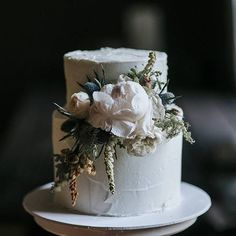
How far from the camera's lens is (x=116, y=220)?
0.95 metres

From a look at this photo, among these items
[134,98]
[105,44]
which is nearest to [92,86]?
[134,98]

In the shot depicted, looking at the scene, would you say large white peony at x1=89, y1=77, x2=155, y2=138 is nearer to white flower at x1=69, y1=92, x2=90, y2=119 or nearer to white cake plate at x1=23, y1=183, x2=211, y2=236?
white flower at x1=69, y1=92, x2=90, y2=119

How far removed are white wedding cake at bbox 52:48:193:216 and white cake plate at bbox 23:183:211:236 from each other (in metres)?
0.02

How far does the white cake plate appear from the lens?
3.00 ft

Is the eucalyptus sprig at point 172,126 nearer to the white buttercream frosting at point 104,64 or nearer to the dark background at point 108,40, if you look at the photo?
the white buttercream frosting at point 104,64

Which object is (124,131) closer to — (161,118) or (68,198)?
(161,118)

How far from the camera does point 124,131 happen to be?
2.87 feet

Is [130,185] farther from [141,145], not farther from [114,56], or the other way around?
[114,56]

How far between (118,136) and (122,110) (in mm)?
37

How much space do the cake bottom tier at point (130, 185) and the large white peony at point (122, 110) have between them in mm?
73

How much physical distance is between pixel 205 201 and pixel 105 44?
3.01 meters

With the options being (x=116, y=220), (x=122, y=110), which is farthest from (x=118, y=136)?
(x=116, y=220)

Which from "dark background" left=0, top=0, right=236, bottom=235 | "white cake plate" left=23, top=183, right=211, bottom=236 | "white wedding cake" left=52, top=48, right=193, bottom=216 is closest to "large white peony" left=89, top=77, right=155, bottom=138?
"white wedding cake" left=52, top=48, right=193, bottom=216

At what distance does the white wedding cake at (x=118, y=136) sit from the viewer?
88 cm
